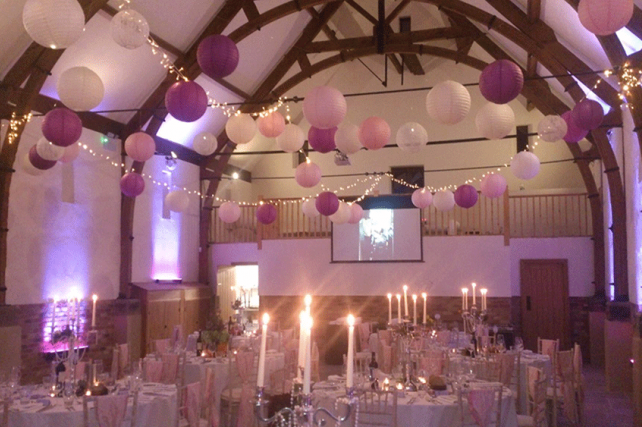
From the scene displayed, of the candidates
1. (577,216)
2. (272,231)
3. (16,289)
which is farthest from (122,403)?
(577,216)

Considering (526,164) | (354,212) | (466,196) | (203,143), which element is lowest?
(354,212)

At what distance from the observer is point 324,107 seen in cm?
624

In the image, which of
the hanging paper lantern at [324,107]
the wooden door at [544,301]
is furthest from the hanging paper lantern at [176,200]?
the wooden door at [544,301]

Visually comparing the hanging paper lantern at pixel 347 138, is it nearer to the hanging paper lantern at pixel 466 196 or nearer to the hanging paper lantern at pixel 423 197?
the hanging paper lantern at pixel 466 196

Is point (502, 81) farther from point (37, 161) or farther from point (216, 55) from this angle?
point (37, 161)

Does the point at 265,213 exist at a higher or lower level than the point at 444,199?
lower

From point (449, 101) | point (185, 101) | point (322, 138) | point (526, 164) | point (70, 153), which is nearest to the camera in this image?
point (185, 101)

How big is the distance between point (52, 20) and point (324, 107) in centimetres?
267

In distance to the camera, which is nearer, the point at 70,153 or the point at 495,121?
the point at 495,121

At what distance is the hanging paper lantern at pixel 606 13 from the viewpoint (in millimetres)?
4516

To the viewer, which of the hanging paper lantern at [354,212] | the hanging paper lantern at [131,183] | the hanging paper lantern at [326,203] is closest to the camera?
the hanging paper lantern at [131,183]

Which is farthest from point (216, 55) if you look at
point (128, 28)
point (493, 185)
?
point (493, 185)

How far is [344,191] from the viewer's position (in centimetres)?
1723

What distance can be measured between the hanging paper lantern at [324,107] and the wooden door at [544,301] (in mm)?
8585
